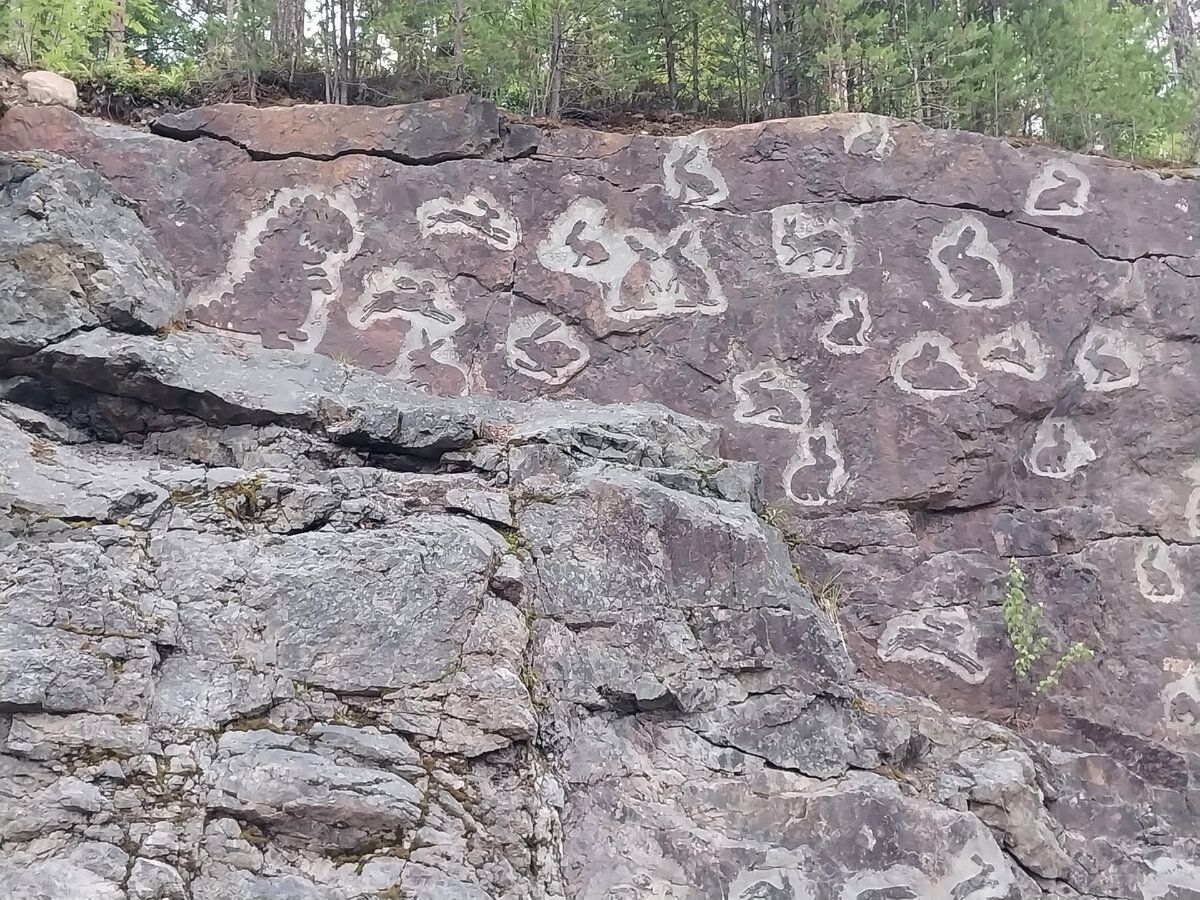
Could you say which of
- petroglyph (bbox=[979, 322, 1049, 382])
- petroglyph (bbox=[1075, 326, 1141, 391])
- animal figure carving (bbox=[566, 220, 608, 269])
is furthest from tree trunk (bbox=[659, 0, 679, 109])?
petroglyph (bbox=[1075, 326, 1141, 391])

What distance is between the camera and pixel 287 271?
562 cm

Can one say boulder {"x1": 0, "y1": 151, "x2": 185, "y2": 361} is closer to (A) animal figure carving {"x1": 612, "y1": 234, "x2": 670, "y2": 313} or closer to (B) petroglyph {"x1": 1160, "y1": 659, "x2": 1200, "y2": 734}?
(A) animal figure carving {"x1": 612, "y1": 234, "x2": 670, "y2": 313}

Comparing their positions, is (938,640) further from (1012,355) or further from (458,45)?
(458,45)

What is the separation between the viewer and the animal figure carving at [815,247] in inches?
227

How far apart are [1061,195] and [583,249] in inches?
108

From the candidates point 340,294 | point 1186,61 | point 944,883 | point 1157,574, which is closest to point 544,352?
point 340,294

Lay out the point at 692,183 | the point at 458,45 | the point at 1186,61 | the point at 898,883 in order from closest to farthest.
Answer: the point at 898,883 < the point at 692,183 < the point at 458,45 < the point at 1186,61

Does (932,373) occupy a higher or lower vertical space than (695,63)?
lower

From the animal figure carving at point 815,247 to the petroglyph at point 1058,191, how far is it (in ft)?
3.63

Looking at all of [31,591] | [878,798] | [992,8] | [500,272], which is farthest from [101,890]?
[992,8]

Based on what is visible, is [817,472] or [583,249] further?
[583,249]

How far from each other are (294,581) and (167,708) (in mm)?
603

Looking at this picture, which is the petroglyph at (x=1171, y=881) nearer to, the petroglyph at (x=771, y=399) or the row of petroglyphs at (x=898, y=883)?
the row of petroglyphs at (x=898, y=883)

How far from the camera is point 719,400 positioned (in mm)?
5562
